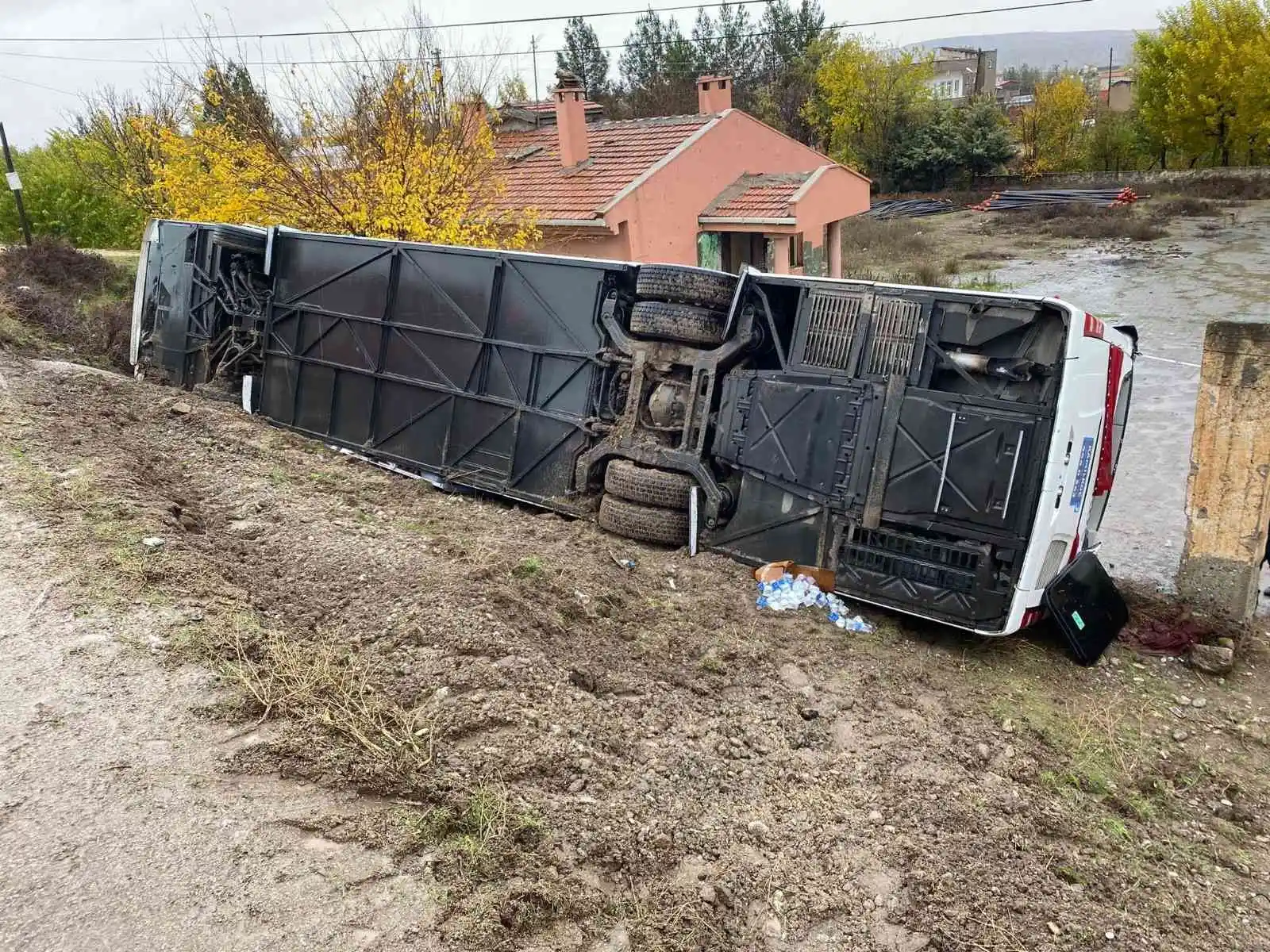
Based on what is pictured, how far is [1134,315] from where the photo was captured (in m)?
17.9

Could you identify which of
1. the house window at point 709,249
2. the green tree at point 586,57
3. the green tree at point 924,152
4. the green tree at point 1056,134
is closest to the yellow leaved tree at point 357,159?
the house window at point 709,249

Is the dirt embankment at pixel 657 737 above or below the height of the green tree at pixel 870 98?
below

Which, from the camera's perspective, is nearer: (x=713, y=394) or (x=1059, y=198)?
(x=713, y=394)

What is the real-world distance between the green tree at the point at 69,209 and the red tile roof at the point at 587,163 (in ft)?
39.2

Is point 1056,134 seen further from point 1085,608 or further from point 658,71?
point 1085,608

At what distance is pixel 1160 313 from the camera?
18.1m

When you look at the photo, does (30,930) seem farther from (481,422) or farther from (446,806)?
(481,422)

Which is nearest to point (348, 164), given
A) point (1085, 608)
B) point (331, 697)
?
point (331, 697)

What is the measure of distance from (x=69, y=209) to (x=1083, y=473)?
25844 millimetres

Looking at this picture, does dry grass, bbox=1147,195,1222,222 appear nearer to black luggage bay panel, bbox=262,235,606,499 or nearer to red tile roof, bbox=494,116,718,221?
red tile roof, bbox=494,116,718,221

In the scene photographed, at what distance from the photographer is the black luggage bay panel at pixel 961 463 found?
5.48 metres

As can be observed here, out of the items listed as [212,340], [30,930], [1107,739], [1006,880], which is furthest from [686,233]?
[30,930]

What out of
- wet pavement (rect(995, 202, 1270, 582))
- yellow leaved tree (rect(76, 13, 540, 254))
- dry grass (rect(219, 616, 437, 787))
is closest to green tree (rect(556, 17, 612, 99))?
wet pavement (rect(995, 202, 1270, 582))

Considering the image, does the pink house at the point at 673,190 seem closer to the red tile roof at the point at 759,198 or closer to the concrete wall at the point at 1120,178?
the red tile roof at the point at 759,198
